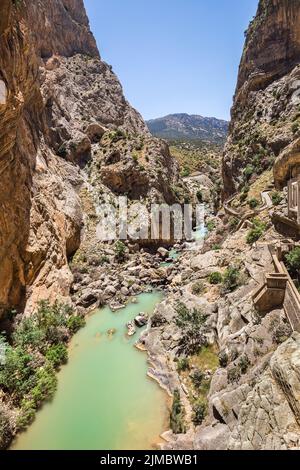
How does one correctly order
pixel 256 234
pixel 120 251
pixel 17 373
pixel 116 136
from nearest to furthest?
1. pixel 17 373
2. pixel 256 234
3. pixel 120 251
4. pixel 116 136

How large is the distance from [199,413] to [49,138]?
4000cm

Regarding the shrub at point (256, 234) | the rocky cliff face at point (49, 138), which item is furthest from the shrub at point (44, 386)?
the shrub at point (256, 234)

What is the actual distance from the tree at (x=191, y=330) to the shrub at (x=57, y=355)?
7.93 metres

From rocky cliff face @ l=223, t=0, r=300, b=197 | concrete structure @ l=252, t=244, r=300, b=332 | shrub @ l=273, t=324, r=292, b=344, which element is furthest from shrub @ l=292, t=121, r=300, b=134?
shrub @ l=273, t=324, r=292, b=344

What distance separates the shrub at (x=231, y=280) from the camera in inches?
834

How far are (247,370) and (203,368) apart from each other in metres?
3.89

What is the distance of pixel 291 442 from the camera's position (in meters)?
8.12

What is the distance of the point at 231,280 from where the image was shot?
70.9 ft

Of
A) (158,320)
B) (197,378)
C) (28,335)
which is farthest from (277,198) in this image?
(28,335)

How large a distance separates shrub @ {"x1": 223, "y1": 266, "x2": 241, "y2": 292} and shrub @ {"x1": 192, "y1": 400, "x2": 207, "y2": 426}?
9.16 metres

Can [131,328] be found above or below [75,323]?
below

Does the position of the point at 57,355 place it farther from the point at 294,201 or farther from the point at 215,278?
the point at 294,201
